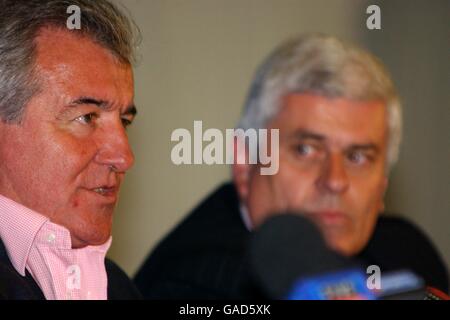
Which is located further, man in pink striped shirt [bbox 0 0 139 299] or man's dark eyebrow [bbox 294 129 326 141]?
man's dark eyebrow [bbox 294 129 326 141]

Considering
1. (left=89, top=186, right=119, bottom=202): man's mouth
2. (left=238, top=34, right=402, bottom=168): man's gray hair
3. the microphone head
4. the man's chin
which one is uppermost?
(left=238, top=34, right=402, bottom=168): man's gray hair

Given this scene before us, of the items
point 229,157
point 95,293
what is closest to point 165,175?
point 229,157

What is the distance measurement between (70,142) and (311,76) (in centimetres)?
39

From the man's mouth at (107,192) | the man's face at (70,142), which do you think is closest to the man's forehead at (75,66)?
the man's face at (70,142)

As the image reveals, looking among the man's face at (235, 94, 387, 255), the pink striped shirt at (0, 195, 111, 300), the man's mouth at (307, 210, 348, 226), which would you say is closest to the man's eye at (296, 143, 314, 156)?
the man's face at (235, 94, 387, 255)

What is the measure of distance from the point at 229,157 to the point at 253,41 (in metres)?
A: 0.20

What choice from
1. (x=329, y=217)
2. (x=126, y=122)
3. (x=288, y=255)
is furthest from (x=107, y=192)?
(x=288, y=255)

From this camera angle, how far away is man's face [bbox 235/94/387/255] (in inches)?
42.9

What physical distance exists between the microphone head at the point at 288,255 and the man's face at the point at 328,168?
1.26 ft

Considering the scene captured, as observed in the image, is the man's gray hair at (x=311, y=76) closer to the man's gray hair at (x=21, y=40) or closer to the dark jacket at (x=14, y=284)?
the man's gray hair at (x=21, y=40)

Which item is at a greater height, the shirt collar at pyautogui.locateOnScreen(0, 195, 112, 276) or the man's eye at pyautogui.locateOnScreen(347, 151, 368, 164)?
the man's eye at pyautogui.locateOnScreen(347, 151, 368, 164)

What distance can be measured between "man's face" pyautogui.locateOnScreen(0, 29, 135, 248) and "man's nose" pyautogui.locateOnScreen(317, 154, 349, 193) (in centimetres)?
30

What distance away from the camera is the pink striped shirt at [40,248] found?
987 mm

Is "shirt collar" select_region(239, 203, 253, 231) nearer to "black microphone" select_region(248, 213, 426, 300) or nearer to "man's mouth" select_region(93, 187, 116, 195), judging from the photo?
"man's mouth" select_region(93, 187, 116, 195)
